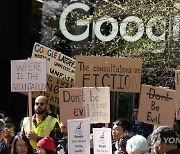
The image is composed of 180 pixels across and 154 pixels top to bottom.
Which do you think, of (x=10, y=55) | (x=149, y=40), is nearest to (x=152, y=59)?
(x=149, y=40)

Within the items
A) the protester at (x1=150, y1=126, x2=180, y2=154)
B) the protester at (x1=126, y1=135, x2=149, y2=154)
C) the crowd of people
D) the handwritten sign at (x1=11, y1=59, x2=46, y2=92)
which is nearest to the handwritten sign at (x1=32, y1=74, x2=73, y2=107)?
the crowd of people

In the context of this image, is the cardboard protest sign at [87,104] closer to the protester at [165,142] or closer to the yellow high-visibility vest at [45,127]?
the yellow high-visibility vest at [45,127]

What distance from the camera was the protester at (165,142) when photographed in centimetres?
464

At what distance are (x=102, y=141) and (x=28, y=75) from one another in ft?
6.02

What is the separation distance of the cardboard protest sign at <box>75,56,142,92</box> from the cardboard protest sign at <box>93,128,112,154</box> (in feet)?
4.12

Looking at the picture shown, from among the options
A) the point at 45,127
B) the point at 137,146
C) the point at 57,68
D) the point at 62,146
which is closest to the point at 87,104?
the point at 62,146

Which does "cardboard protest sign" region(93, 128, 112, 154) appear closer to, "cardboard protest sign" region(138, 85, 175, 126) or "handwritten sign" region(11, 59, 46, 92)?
"cardboard protest sign" region(138, 85, 175, 126)

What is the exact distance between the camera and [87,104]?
23.2 ft

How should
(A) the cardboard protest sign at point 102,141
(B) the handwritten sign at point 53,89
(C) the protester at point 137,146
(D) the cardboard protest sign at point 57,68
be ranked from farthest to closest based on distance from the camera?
(D) the cardboard protest sign at point 57,68 → (B) the handwritten sign at point 53,89 → (A) the cardboard protest sign at point 102,141 → (C) the protester at point 137,146

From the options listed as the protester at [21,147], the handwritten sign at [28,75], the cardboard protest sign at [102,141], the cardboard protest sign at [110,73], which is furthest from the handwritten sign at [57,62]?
the protester at [21,147]

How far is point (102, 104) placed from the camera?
7016 mm

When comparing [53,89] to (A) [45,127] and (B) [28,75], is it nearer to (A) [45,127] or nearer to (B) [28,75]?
(B) [28,75]

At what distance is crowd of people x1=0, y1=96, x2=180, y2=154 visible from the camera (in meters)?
4.71

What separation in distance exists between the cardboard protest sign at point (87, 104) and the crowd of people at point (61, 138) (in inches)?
9.6
